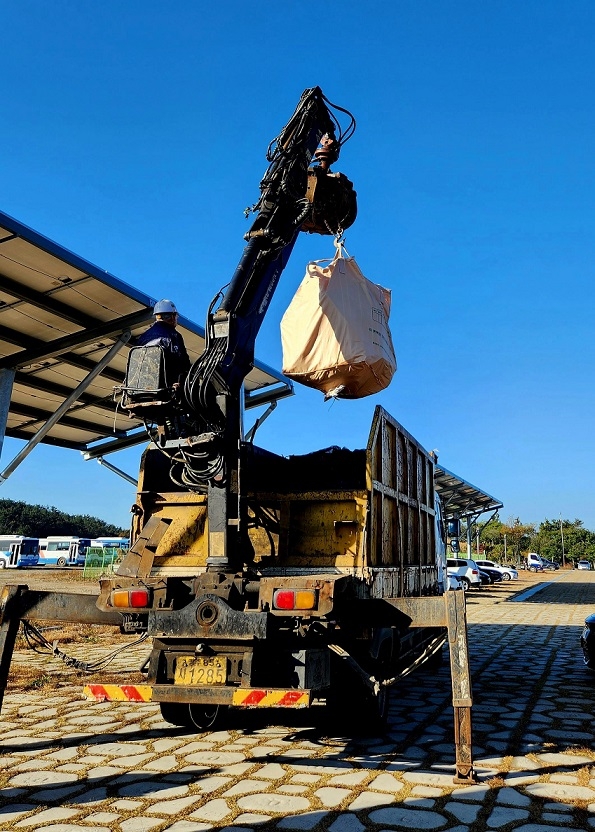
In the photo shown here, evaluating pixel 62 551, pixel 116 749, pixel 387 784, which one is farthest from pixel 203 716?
pixel 62 551

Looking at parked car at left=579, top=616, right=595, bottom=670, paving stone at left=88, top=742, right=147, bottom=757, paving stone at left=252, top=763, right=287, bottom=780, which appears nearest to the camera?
paving stone at left=252, top=763, right=287, bottom=780

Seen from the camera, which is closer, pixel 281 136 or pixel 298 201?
pixel 298 201

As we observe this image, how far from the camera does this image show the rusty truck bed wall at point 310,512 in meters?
5.44

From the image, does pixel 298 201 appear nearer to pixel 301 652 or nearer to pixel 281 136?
pixel 281 136

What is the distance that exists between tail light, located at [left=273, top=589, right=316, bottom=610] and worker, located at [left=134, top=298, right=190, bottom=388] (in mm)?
1774

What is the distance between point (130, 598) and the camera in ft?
15.6

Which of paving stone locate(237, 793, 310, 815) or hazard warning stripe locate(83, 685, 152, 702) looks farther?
hazard warning stripe locate(83, 685, 152, 702)

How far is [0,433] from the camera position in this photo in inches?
525

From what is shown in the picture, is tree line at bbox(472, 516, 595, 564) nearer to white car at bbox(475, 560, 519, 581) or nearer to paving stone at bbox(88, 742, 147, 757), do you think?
white car at bbox(475, 560, 519, 581)

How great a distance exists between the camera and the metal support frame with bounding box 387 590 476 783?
13.7 ft

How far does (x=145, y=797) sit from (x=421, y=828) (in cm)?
163

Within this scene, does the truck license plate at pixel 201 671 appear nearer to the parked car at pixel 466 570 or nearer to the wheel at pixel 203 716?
the wheel at pixel 203 716

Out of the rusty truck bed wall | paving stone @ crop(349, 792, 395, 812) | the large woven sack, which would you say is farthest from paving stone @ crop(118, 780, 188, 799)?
the large woven sack

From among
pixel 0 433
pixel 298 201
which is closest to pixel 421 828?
pixel 298 201
